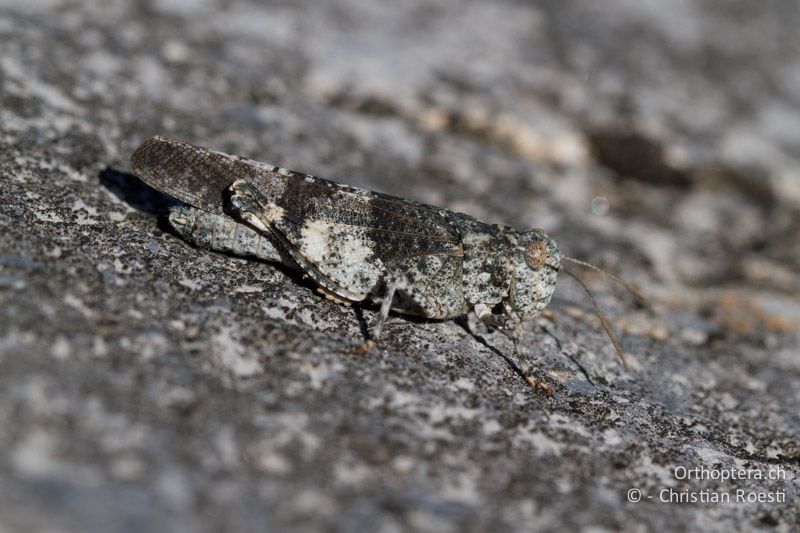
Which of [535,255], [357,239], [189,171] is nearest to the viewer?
[189,171]

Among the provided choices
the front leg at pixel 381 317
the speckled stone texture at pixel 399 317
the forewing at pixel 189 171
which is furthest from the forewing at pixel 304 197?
the speckled stone texture at pixel 399 317

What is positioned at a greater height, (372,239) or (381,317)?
(372,239)

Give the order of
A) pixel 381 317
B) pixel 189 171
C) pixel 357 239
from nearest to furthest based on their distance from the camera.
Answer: pixel 381 317, pixel 189 171, pixel 357 239

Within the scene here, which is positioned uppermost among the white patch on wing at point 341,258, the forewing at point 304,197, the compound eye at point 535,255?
the compound eye at point 535,255

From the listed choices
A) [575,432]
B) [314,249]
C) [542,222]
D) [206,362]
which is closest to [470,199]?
[542,222]

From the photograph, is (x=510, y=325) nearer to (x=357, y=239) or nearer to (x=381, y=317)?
(x=381, y=317)

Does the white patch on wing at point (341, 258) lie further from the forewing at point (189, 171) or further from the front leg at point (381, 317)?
the forewing at point (189, 171)

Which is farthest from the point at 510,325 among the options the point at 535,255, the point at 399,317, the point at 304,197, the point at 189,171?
the point at 189,171

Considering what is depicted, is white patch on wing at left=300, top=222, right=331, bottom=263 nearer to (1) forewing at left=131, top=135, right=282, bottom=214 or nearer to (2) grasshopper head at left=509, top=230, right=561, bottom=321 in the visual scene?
→ (1) forewing at left=131, top=135, right=282, bottom=214
